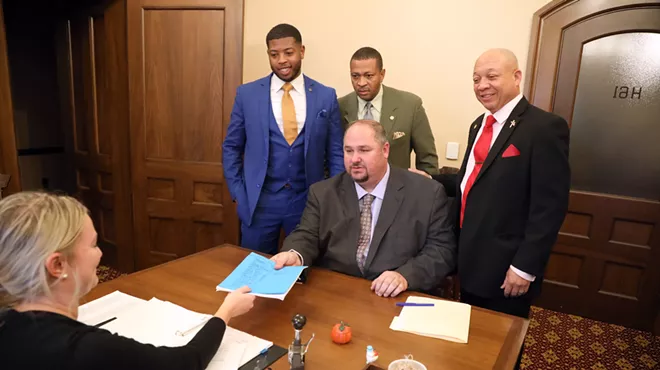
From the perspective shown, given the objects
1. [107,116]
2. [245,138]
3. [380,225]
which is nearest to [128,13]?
[107,116]

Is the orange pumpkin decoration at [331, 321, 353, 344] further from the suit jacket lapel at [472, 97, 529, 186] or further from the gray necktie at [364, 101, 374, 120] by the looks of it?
the gray necktie at [364, 101, 374, 120]

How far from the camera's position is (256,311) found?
1.32 metres

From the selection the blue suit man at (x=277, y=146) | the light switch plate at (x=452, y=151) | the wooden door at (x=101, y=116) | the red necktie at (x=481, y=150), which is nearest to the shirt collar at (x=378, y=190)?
the red necktie at (x=481, y=150)

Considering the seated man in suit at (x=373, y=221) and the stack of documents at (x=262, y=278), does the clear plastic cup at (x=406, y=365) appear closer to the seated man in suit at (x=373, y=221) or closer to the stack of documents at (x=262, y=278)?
the stack of documents at (x=262, y=278)

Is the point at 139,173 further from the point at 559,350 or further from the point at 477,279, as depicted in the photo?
the point at 559,350

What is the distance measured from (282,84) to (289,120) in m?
0.20

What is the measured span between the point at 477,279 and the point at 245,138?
56.3 inches

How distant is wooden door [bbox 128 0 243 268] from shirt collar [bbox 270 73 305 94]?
758mm

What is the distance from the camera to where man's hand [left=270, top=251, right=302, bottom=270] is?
5.10 feet

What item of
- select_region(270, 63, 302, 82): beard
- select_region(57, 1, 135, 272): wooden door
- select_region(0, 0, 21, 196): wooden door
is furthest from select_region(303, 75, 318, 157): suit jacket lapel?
select_region(0, 0, 21, 196): wooden door

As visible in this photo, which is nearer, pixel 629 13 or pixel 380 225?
pixel 380 225

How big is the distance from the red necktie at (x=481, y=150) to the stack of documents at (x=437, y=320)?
519 millimetres

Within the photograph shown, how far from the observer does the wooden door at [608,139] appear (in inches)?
107

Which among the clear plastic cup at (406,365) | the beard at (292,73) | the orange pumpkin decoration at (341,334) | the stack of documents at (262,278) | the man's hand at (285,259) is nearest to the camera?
the clear plastic cup at (406,365)
